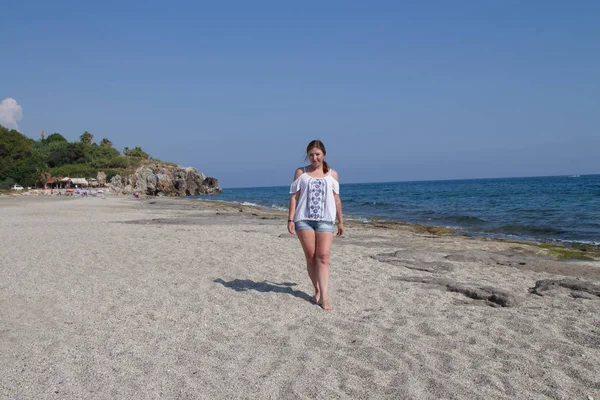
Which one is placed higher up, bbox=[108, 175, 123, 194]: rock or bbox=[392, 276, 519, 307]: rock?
bbox=[108, 175, 123, 194]: rock

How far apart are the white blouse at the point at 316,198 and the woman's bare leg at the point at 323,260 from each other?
200 mm

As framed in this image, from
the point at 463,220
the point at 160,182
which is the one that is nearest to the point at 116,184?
the point at 160,182

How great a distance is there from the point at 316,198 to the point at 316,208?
0.11 metres

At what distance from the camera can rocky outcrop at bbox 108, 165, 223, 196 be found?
70.1m

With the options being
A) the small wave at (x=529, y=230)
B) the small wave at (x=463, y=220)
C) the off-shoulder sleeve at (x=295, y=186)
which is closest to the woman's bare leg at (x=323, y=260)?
the off-shoulder sleeve at (x=295, y=186)

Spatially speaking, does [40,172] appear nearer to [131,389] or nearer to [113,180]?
[113,180]

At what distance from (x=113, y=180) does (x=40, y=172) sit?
32.4 feet

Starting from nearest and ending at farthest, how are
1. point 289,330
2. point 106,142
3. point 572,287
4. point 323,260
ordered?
point 289,330 → point 323,260 → point 572,287 → point 106,142

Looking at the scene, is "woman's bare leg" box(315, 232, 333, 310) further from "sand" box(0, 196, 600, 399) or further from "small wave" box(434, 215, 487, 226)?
"small wave" box(434, 215, 487, 226)

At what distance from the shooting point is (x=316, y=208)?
198 inches

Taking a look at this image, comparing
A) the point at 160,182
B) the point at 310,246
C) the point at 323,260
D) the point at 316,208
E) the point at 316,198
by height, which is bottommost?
the point at 323,260

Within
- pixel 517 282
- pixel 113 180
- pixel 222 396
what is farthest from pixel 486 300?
pixel 113 180

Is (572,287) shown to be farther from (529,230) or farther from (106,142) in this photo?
(106,142)

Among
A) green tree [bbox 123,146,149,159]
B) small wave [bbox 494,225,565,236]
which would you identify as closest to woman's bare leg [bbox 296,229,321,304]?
small wave [bbox 494,225,565,236]
